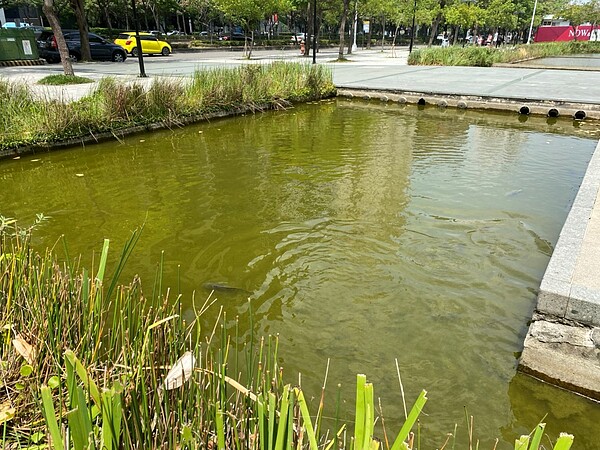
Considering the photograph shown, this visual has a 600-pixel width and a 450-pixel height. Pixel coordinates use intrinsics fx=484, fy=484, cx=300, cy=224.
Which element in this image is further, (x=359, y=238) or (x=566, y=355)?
(x=359, y=238)

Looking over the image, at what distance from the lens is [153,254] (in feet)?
14.8

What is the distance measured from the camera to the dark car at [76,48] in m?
20.7

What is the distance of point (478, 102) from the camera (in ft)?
40.2

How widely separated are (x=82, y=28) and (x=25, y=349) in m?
21.2

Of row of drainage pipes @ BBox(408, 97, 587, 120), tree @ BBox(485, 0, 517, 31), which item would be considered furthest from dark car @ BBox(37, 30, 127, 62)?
tree @ BBox(485, 0, 517, 31)

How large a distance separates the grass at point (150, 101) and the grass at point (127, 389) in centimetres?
610

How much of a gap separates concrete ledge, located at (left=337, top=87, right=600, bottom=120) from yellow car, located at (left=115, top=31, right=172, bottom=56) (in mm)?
16786

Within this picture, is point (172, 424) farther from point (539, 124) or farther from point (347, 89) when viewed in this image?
point (347, 89)

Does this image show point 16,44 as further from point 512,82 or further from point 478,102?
point 512,82

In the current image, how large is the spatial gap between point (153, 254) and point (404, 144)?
5.65 metres

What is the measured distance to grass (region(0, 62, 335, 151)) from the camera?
770 cm

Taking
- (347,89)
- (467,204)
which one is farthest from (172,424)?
(347,89)

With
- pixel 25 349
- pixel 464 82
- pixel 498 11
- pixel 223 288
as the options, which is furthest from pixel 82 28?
pixel 498 11

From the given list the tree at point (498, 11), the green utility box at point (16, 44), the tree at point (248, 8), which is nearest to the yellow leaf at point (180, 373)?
the green utility box at point (16, 44)
